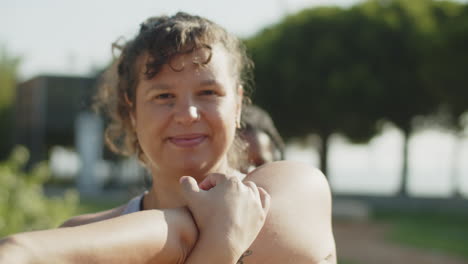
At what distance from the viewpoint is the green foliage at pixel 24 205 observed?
473cm

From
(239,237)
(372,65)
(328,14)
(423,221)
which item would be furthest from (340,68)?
(239,237)

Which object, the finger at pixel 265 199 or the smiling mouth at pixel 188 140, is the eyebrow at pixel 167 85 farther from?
the finger at pixel 265 199

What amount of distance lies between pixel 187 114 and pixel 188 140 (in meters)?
0.10

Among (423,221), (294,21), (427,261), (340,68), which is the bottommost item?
(423,221)

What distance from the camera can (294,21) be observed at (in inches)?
1000

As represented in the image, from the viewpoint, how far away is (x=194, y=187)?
147 centimetres

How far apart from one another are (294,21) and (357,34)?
10.2ft

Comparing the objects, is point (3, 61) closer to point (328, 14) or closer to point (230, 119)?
point (328, 14)

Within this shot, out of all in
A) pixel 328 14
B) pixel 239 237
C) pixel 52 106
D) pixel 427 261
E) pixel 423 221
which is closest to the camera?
pixel 239 237

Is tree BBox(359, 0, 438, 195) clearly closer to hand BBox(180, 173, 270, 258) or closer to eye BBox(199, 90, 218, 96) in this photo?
eye BBox(199, 90, 218, 96)

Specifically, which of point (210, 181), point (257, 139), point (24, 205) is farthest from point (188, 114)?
point (24, 205)

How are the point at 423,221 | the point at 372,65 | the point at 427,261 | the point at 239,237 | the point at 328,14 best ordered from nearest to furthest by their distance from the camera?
the point at 239,237 < the point at 427,261 < the point at 423,221 < the point at 372,65 < the point at 328,14

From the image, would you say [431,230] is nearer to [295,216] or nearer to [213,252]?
[295,216]

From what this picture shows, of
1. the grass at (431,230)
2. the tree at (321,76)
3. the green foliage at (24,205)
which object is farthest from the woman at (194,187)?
the tree at (321,76)
